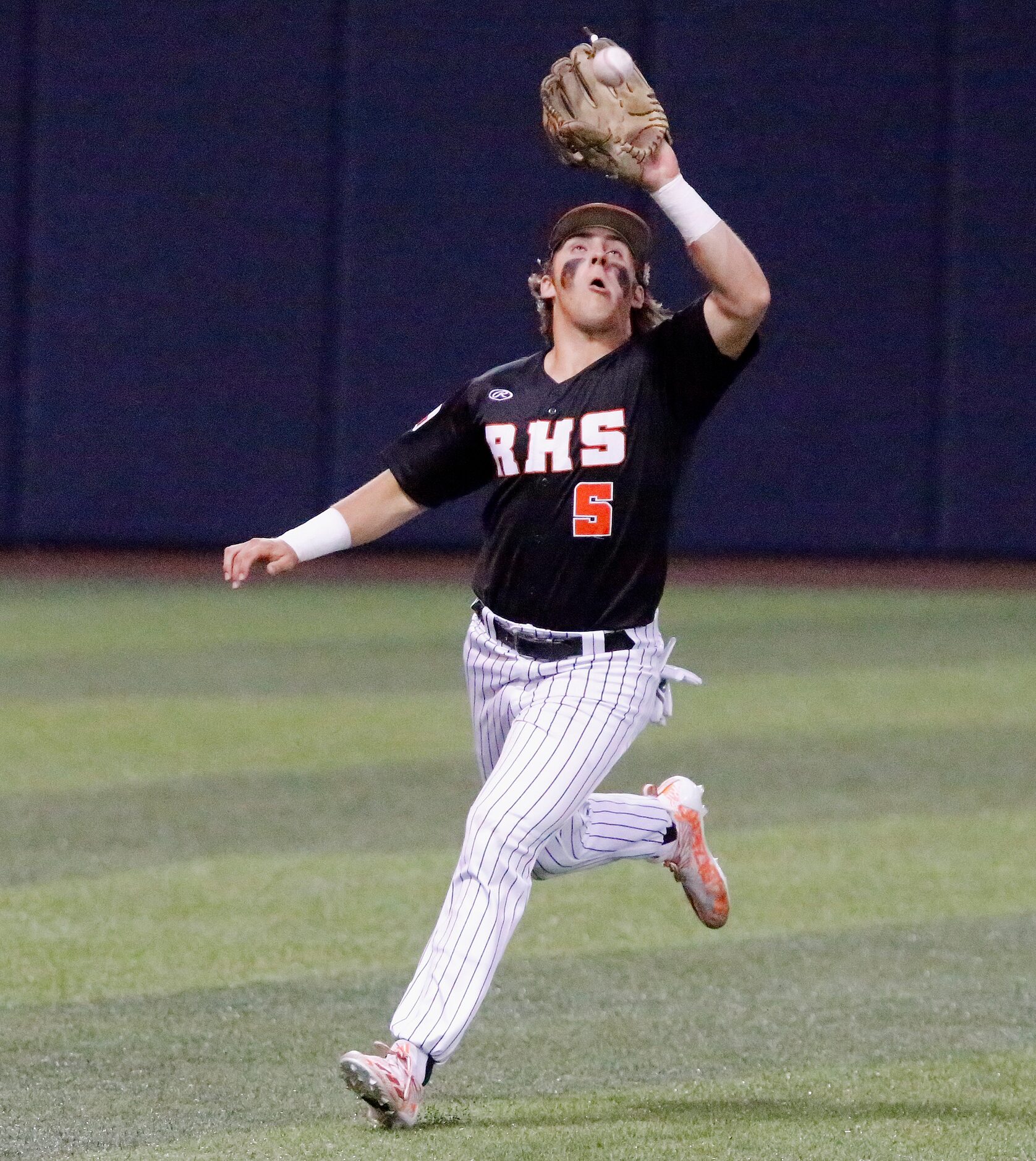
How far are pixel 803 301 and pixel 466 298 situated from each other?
2.48m

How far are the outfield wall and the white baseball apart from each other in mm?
11064

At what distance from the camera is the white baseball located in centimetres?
408

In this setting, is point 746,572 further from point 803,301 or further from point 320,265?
point 320,265

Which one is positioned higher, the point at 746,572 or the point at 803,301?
the point at 803,301

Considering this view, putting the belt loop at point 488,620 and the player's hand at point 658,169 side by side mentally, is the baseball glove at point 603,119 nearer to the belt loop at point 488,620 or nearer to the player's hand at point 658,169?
the player's hand at point 658,169

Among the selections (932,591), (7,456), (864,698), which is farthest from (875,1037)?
(7,456)

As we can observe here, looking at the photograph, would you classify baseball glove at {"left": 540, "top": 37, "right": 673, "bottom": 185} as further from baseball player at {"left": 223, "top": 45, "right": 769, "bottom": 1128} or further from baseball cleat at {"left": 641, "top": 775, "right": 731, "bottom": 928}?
baseball cleat at {"left": 641, "top": 775, "right": 731, "bottom": 928}

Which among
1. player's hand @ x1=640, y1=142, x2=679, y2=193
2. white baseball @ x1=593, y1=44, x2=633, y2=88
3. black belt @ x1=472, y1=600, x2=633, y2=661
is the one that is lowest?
black belt @ x1=472, y1=600, x2=633, y2=661

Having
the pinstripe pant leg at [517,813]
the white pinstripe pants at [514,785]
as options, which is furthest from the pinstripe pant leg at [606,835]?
the pinstripe pant leg at [517,813]

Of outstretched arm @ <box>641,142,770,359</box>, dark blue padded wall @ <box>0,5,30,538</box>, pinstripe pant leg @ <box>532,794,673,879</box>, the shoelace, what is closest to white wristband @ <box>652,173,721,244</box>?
outstretched arm @ <box>641,142,770,359</box>

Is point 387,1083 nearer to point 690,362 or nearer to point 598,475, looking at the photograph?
point 598,475

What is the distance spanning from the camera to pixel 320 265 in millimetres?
15367

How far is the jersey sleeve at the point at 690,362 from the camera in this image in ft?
13.8

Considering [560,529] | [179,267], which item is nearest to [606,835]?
[560,529]
